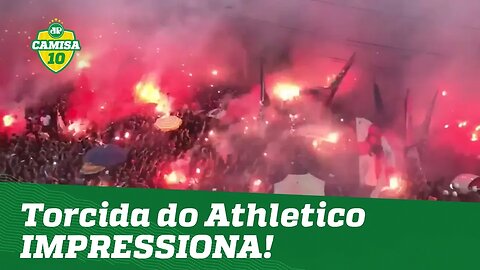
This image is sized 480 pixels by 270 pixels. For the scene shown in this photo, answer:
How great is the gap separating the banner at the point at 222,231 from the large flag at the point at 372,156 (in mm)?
104

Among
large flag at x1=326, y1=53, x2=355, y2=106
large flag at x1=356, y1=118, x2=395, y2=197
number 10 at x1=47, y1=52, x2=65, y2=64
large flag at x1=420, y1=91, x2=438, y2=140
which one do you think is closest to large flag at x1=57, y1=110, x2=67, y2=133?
number 10 at x1=47, y1=52, x2=65, y2=64

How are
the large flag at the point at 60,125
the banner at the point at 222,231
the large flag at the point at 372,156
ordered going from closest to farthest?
the banner at the point at 222,231 → the large flag at the point at 60,125 → the large flag at the point at 372,156

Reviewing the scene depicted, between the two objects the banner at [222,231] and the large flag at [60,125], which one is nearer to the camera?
the banner at [222,231]

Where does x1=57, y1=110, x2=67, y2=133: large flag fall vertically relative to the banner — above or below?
above

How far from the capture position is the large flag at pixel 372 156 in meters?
2.90

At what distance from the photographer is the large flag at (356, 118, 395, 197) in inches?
114

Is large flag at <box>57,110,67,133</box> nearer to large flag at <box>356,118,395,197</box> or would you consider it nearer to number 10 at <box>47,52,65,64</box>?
number 10 at <box>47,52,65,64</box>

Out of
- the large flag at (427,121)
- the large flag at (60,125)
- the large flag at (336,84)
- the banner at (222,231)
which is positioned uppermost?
the large flag at (336,84)

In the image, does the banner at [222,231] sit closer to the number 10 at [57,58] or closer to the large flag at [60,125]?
the large flag at [60,125]

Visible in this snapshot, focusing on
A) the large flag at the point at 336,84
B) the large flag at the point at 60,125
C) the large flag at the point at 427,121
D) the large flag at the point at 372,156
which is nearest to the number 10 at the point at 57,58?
the large flag at the point at 60,125

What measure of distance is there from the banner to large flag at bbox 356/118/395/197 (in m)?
0.10

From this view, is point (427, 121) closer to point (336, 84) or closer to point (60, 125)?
point (336, 84)

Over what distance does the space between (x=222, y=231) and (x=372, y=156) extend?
863 mm

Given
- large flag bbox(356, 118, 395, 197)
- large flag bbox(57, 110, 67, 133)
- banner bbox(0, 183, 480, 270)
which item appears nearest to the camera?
banner bbox(0, 183, 480, 270)
